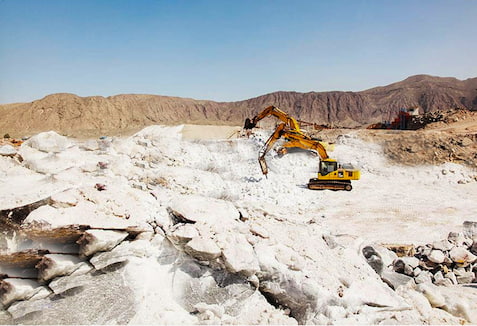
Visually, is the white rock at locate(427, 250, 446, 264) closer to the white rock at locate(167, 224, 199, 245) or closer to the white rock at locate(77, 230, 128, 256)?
the white rock at locate(167, 224, 199, 245)

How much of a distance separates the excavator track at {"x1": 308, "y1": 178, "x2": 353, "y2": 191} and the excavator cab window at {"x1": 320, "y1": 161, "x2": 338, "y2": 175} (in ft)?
1.33

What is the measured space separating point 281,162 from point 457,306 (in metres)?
12.7

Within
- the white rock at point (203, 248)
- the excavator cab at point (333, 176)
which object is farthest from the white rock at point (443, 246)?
the excavator cab at point (333, 176)

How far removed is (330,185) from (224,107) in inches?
2135

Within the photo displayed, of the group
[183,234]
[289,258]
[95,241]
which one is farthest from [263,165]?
[95,241]

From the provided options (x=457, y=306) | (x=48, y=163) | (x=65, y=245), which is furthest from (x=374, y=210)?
(x=48, y=163)

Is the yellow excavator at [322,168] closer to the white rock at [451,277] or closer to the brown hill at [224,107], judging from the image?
the white rock at [451,277]

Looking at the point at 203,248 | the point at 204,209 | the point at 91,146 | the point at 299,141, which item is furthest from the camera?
the point at 299,141

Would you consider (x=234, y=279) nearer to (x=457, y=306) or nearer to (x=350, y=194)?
(x=457, y=306)

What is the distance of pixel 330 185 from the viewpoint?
13367 mm

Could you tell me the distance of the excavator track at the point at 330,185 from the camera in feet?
43.6

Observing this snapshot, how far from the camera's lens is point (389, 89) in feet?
224

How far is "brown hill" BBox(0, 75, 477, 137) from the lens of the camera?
44.0m

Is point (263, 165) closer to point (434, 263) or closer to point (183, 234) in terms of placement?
point (434, 263)
